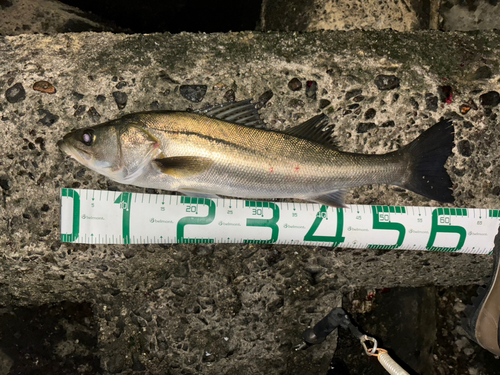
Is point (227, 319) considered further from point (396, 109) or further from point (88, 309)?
point (396, 109)

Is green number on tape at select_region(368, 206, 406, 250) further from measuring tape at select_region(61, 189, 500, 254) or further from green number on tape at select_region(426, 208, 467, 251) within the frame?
green number on tape at select_region(426, 208, 467, 251)

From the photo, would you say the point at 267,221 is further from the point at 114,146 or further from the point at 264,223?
the point at 114,146

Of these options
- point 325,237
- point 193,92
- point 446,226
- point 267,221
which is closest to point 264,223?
point 267,221

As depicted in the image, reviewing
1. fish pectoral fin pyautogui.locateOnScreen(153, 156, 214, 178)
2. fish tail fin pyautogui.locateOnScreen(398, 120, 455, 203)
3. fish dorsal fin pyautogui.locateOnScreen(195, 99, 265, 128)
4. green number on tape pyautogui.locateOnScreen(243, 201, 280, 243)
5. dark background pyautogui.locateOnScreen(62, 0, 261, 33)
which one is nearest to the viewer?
fish pectoral fin pyautogui.locateOnScreen(153, 156, 214, 178)

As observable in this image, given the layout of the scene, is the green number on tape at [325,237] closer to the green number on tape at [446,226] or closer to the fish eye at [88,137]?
the green number on tape at [446,226]

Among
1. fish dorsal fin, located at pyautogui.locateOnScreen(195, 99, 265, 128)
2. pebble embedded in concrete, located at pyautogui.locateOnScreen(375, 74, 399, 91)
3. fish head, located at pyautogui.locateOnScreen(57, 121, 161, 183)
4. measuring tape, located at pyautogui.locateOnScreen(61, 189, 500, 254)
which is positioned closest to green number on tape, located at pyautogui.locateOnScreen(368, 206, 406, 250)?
measuring tape, located at pyautogui.locateOnScreen(61, 189, 500, 254)
